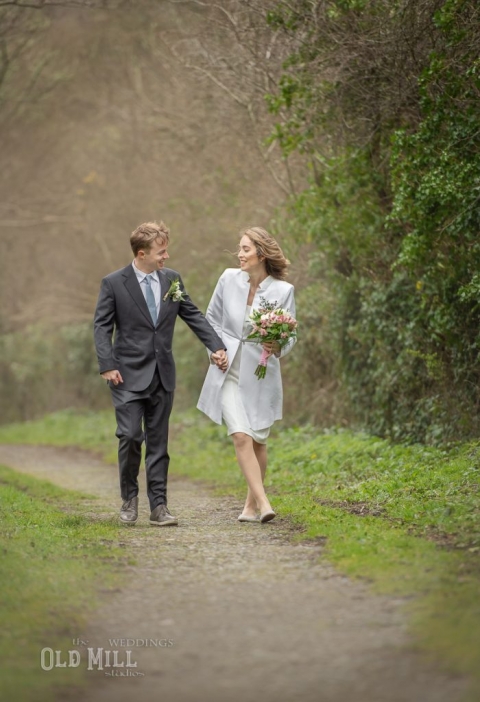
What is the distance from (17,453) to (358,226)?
980 centimetres

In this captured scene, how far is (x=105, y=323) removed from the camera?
833cm

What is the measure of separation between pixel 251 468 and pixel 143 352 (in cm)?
129

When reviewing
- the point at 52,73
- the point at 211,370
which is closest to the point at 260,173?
the point at 211,370

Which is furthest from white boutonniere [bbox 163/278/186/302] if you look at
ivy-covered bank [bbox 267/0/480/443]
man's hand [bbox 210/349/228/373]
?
ivy-covered bank [bbox 267/0/480/443]

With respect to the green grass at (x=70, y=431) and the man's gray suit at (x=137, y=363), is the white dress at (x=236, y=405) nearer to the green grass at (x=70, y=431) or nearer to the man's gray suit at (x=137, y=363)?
the man's gray suit at (x=137, y=363)

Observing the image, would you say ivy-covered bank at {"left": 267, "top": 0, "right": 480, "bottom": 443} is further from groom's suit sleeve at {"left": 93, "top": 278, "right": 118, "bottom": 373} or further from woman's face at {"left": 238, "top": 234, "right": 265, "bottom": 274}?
groom's suit sleeve at {"left": 93, "top": 278, "right": 118, "bottom": 373}

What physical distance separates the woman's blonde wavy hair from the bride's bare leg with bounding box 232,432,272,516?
137 centimetres

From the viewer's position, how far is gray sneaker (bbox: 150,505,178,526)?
8305 millimetres

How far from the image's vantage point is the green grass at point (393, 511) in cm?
489

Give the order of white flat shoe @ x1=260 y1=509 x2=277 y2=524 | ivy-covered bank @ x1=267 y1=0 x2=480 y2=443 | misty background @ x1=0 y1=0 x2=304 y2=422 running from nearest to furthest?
white flat shoe @ x1=260 y1=509 x2=277 y2=524 < ivy-covered bank @ x1=267 y1=0 x2=480 y2=443 < misty background @ x1=0 y1=0 x2=304 y2=422

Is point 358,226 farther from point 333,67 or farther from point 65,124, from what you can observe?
point 65,124

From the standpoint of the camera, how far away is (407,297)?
1229 cm

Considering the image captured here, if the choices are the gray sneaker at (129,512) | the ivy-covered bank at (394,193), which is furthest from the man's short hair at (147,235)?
the ivy-covered bank at (394,193)

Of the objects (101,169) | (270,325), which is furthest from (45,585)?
Result: (101,169)
